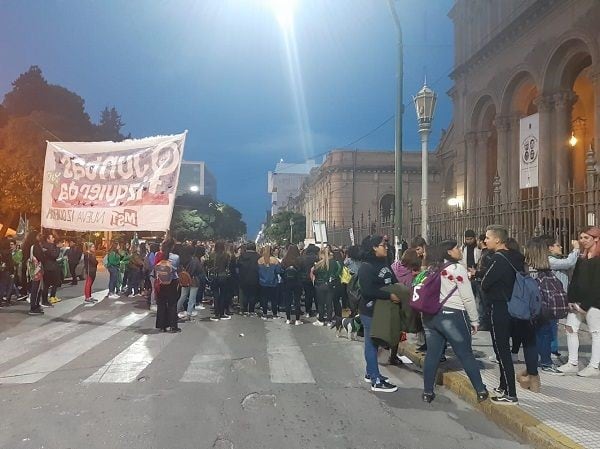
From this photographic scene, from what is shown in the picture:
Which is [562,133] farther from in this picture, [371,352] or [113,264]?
[371,352]

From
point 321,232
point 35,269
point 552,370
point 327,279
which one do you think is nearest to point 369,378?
point 552,370


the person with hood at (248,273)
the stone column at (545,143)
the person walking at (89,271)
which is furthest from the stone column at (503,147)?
the person walking at (89,271)

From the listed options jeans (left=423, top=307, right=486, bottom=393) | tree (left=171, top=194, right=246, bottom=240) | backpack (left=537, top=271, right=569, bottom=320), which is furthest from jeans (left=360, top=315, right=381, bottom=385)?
tree (left=171, top=194, right=246, bottom=240)

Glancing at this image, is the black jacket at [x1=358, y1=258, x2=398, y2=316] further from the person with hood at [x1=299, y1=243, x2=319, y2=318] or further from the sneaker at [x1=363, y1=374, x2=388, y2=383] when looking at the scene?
the person with hood at [x1=299, y1=243, x2=319, y2=318]

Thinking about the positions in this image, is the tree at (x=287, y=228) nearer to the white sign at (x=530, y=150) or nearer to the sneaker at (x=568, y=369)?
the white sign at (x=530, y=150)

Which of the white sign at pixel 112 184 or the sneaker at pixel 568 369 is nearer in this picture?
the sneaker at pixel 568 369

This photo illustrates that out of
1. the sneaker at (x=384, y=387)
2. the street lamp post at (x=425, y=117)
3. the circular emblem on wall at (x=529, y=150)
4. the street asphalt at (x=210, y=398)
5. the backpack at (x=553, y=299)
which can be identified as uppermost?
the circular emblem on wall at (x=529, y=150)

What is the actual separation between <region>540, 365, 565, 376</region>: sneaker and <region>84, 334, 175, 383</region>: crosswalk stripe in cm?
529

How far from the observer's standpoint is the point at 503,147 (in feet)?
77.9

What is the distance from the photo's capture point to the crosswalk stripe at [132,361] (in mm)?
6965

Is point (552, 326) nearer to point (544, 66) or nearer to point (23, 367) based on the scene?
point (23, 367)

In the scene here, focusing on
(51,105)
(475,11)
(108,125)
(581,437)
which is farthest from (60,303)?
(108,125)

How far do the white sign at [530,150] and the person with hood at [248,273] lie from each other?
11.0m

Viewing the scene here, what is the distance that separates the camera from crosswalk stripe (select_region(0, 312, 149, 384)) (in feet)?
23.3
